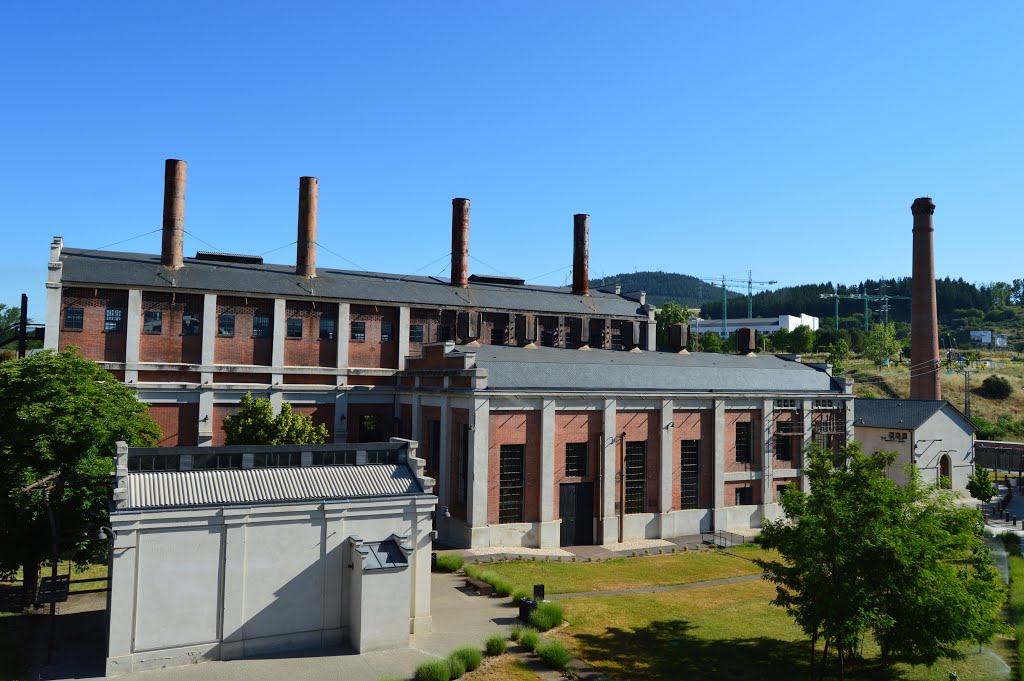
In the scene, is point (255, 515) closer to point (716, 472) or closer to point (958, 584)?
point (958, 584)

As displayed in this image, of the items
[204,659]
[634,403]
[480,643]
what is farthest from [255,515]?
[634,403]

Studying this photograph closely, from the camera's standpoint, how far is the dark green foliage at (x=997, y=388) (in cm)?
9531

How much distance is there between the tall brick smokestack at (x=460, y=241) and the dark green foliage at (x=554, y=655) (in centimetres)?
3404

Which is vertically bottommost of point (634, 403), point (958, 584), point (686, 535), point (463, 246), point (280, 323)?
point (686, 535)

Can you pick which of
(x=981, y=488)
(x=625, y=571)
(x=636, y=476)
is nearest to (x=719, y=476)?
(x=636, y=476)

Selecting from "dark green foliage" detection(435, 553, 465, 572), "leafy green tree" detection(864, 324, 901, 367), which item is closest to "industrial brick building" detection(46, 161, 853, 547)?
"dark green foliage" detection(435, 553, 465, 572)

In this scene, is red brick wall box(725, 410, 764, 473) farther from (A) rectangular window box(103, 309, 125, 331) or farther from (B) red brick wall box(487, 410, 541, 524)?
(A) rectangular window box(103, 309, 125, 331)

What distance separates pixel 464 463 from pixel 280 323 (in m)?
15.9

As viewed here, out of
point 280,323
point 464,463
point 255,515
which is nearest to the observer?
point 255,515

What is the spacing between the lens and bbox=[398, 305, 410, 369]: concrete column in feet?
153

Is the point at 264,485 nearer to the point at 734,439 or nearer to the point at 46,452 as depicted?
the point at 46,452

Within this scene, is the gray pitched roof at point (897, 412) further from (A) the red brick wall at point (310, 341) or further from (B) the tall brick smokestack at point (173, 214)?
(B) the tall brick smokestack at point (173, 214)

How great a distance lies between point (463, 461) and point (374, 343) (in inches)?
536

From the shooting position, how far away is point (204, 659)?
64.3 feet
